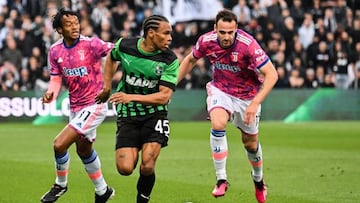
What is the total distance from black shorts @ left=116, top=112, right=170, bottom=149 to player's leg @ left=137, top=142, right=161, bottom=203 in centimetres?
10

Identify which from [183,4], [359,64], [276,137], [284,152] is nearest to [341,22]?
[359,64]

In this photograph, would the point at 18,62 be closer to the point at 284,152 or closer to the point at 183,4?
the point at 183,4

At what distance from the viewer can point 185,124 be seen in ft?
88.9

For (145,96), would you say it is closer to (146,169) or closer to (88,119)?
(146,169)

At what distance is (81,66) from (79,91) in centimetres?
30

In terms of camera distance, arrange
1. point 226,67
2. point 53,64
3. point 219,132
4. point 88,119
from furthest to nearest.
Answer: point 226,67, point 219,132, point 53,64, point 88,119

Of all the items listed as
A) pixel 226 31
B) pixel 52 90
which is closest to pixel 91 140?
pixel 52 90

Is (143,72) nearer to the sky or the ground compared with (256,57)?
nearer to the sky

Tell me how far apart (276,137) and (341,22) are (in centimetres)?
993

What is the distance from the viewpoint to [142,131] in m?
9.93

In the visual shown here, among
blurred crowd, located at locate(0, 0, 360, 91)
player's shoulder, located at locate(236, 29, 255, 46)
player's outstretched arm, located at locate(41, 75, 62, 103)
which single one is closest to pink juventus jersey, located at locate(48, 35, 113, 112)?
player's outstretched arm, located at locate(41, 75, 62, 103)

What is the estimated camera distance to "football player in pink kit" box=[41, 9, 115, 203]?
10.8 metres

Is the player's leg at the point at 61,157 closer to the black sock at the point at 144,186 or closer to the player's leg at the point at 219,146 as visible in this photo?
the black sock at the point at 144,186

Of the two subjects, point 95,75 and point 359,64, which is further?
point 359,64
